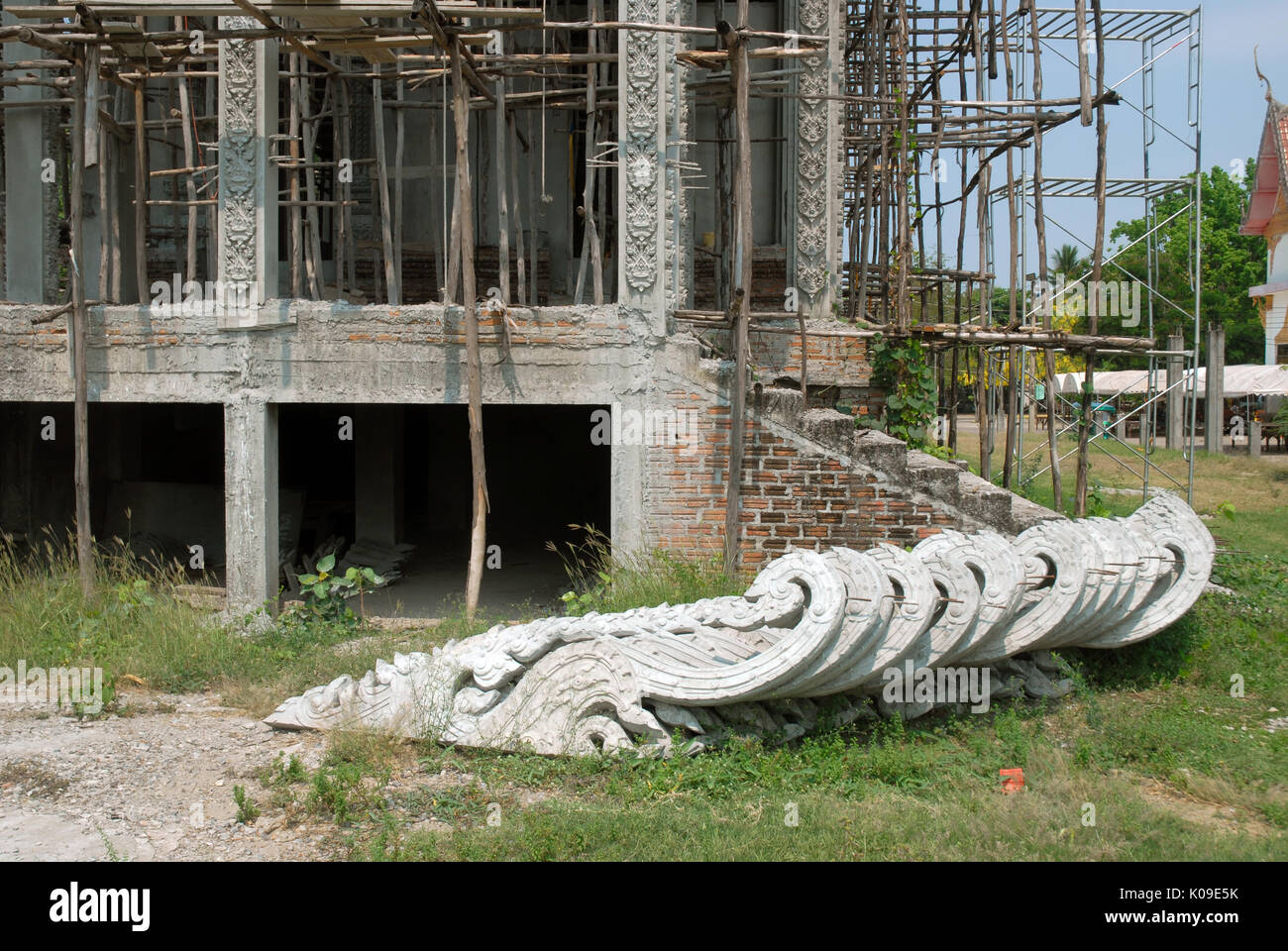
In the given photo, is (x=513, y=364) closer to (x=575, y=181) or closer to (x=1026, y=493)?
(x=575, y=181)

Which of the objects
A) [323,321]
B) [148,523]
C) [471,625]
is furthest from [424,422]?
[471,625]

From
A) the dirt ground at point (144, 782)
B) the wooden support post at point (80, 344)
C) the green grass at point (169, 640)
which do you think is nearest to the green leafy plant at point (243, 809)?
the dirt ground at point (144, 782)

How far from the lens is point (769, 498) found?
28.2ft

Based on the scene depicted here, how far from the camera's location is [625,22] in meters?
8.15

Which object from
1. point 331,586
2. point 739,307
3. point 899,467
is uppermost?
point 739,307

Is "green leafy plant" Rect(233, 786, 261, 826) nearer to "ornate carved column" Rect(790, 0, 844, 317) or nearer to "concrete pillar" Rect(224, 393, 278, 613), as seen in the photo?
"concrete pillar" Rect(224, 393, 278, 613)

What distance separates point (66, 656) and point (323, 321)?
11.6ft

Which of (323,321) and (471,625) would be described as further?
(323,321)

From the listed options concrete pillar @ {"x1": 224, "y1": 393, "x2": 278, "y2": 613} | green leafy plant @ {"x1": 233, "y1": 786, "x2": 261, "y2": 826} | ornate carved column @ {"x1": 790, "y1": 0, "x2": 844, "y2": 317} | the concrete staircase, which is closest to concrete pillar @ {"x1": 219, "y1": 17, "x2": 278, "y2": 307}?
concrete pillar @ {"x1": 224, "y1": 393, "x2": 278, "y2": 613}

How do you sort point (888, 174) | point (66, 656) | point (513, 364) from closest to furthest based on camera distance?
point (66, 656) → point (513, 364) → point (888, 174)

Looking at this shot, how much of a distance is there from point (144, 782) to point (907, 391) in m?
7.46

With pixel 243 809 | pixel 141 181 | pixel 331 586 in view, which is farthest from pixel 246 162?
pixel 243 809

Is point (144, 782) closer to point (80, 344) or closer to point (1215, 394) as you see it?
point (80, 344)

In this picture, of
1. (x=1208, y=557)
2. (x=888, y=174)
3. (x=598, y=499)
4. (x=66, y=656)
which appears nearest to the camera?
(x=1208, y=557)
